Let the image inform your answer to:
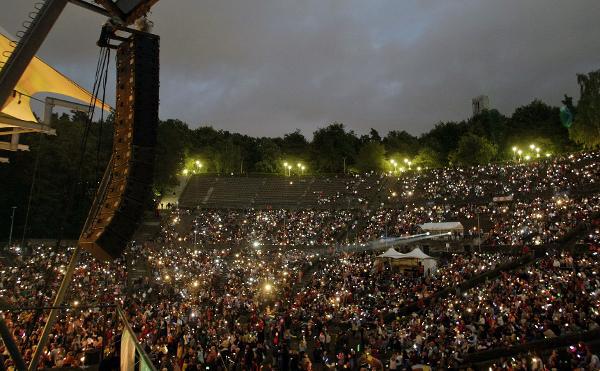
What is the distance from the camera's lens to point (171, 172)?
41812 mm

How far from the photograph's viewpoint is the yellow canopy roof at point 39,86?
962 centimetres

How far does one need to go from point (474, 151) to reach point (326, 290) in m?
37.5

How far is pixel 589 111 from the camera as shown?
40500 millimetres

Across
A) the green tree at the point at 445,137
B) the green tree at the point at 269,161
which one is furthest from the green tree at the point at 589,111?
the green tree at the point at 269,161

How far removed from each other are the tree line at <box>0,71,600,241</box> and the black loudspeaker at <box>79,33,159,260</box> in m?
18.7

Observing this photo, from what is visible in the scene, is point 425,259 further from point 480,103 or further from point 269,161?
point 480,103

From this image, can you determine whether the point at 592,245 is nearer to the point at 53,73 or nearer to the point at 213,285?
the point at 213,285

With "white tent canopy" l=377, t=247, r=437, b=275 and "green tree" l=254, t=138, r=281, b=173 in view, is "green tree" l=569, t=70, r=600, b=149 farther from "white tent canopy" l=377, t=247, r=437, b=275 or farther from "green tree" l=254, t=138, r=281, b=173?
"green tree" l=254, t=138, r=281, b=173

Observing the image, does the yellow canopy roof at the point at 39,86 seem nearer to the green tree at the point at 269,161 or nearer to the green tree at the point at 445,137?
the green tree at the point at 269,161

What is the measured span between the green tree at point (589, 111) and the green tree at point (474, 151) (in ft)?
31.4

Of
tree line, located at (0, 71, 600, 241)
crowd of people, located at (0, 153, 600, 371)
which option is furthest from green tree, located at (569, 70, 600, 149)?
crowd of people, located at (0, 153, 600, 371)

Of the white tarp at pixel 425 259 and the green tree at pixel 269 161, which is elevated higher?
the green tree at pixel 269 161

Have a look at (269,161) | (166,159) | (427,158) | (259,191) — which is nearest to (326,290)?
(259,191)

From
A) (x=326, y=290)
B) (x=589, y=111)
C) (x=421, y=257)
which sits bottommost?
(x=326, y=290)
